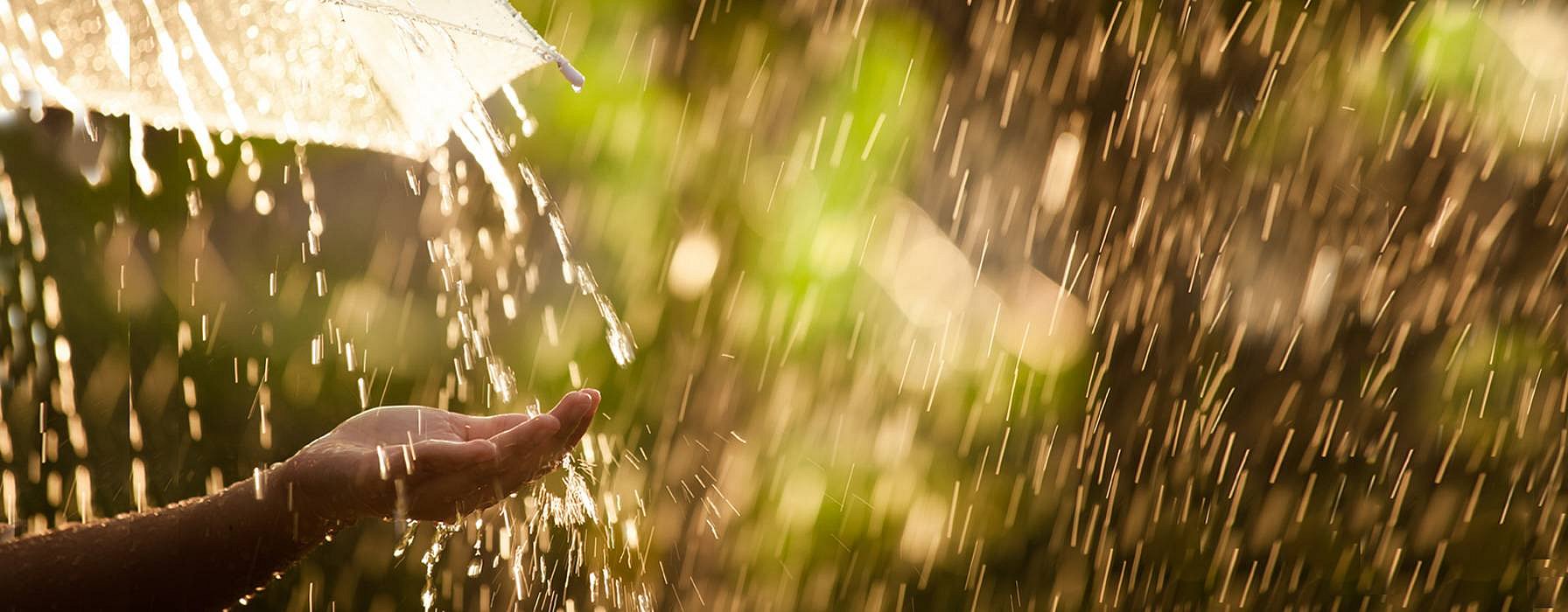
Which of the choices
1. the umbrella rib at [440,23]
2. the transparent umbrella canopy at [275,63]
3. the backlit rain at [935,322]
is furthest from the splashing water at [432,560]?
the umbrella rib at [440,23]

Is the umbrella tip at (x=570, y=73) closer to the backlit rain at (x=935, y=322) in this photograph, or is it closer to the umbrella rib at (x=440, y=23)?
the umbrella rib at (x=440, y=23)

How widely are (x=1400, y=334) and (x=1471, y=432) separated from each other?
0.33m

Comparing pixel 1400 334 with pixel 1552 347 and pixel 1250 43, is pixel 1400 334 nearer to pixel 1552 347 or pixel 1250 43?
pixel 1552 347

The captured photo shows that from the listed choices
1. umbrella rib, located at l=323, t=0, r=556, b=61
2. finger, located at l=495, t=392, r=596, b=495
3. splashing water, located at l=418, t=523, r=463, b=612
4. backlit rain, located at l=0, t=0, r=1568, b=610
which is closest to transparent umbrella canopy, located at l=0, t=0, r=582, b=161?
umbrella rib, located at l=323, t=0, r=556, b=61

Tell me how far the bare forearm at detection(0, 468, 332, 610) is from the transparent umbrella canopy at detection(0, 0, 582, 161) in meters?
0.62

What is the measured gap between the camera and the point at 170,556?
52.2 inches

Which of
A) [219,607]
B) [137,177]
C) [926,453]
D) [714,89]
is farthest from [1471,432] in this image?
[137,177]

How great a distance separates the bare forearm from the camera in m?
1.31

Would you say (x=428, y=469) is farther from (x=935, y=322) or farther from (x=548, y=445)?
(x=935, y=322)

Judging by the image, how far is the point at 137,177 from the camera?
126 inches

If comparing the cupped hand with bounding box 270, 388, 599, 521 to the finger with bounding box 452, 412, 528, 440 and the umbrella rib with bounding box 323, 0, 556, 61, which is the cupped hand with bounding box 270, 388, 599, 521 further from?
the umbrella rib with bounding box 323, 0, 556, 61

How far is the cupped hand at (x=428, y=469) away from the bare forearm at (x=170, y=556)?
1.3 inches

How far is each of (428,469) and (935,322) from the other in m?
2.01

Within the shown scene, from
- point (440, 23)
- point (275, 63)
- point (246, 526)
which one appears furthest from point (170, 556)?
point (275, 63)
